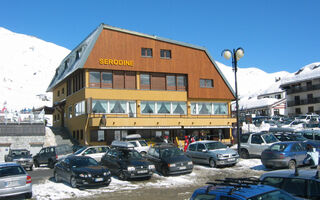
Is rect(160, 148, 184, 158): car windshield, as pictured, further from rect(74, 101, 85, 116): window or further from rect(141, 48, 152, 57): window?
rect(141, 48, 152, 57): window

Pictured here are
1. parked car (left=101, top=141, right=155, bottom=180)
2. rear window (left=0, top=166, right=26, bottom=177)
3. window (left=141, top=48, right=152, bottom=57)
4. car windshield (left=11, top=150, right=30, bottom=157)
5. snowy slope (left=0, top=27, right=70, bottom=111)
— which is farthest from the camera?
snowy slope (left=0, top=27, right=70, bottom=111)

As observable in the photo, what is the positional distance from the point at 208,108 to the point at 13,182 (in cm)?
3079

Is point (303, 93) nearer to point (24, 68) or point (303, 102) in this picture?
point (303, 102)

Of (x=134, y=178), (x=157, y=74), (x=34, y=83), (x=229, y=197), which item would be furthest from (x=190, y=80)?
(x=34, y=83)

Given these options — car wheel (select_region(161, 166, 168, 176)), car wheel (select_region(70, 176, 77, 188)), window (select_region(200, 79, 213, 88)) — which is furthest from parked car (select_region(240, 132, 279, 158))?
window (select_region(200, 79, 213, 88))

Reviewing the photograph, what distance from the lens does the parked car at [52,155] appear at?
2379cm

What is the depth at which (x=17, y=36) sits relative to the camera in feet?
577

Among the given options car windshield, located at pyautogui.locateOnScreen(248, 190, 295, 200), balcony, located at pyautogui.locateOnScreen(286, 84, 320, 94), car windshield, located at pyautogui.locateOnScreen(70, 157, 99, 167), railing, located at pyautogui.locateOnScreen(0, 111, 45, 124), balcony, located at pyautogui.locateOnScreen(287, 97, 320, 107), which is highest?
balcony, located at pyautogui.locateOnScreen(286, 84, 320, 94)

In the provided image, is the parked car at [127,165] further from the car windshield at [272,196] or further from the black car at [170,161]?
the car windshield at [272,196]

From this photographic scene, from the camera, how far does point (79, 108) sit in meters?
36.3

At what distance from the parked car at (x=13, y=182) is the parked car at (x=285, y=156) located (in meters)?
12.4

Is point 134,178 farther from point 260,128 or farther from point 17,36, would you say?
point 17,36

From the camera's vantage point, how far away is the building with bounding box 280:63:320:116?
223 ft

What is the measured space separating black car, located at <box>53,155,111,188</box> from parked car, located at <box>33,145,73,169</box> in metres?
7.36
